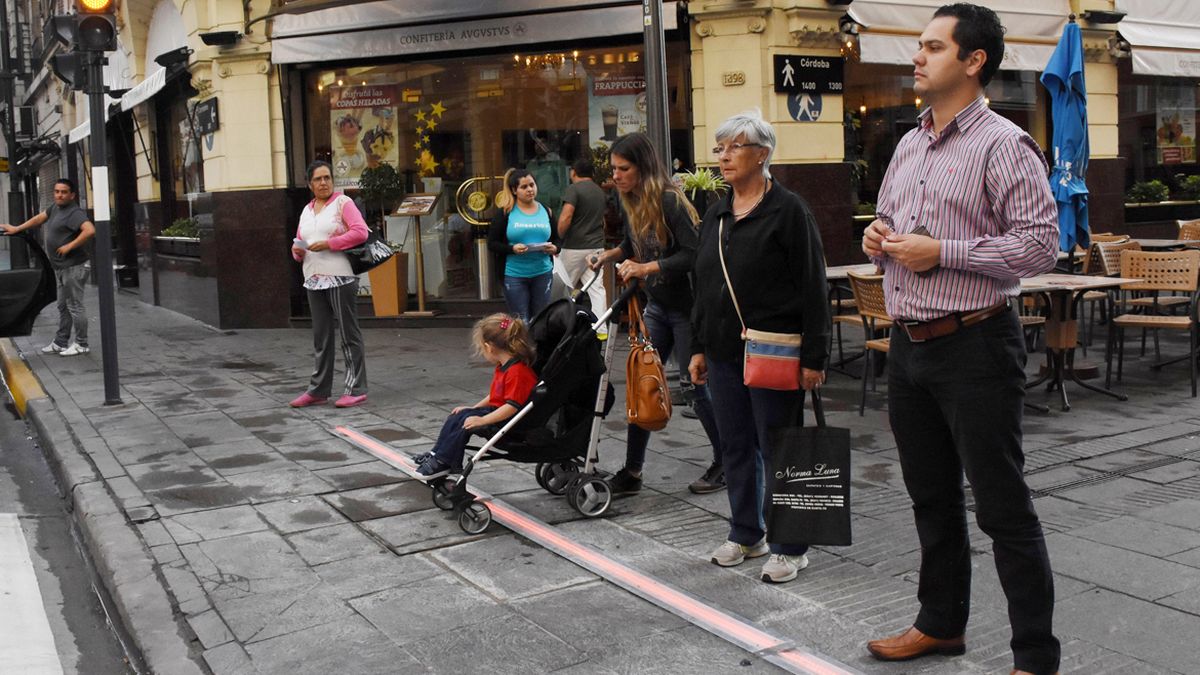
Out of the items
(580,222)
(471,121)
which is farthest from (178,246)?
(580,222)

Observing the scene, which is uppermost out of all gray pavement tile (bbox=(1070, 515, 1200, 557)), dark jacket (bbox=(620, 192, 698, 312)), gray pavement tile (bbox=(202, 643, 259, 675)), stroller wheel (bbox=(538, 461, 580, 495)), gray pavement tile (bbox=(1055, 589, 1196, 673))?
dark jacket (bbox=(620, 192, 698, 312))

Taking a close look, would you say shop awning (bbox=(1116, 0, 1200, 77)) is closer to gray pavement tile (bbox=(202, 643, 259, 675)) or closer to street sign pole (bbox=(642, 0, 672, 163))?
street sign pole (bbox=(642, 0, 672, 163))

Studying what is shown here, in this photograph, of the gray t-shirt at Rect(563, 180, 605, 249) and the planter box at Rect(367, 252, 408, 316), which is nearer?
the gray t-shirt at Rect(563, 180, 605, 249)

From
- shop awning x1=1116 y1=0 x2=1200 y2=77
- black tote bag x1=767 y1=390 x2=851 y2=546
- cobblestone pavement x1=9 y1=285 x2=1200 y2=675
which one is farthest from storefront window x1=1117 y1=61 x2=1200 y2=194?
black tote bag x1=767 y1=390 x2=851 y2=546

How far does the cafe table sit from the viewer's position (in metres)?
8.31

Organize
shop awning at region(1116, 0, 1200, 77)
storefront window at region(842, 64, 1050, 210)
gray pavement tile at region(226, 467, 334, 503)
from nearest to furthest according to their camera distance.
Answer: gray pavement tile at region(226, 467, 334, 503), storefront window at region(842, 64, 1050, 210), shop awning at region(1116, 0, 1200, 77)

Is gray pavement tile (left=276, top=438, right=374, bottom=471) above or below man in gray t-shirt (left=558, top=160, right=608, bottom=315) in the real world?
below

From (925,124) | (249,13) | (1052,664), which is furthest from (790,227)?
(249,13)

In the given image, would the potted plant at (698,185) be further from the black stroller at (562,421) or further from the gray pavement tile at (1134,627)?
the gray pavement tile at (1134,627)

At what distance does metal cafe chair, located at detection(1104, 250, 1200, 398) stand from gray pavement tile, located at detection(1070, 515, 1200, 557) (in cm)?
366

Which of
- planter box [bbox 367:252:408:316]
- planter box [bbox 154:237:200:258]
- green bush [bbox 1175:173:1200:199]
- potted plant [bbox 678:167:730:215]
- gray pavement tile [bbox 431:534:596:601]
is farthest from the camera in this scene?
green bush [bbox 1175:173:1200:199]

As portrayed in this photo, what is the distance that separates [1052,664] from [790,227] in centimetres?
188

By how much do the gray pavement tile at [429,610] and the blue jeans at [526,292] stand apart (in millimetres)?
4877

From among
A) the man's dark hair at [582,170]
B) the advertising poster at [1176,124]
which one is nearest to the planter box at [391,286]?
the man's dark hair at [582,170]
